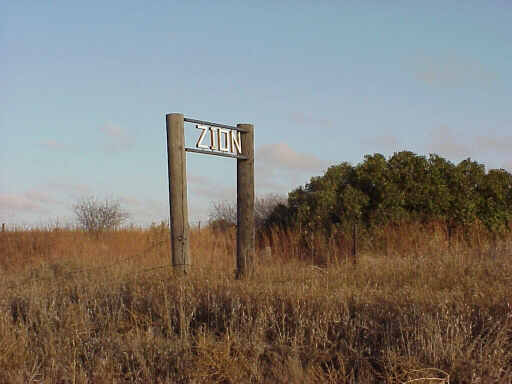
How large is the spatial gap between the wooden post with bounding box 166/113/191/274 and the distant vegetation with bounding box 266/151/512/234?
16.7 feet

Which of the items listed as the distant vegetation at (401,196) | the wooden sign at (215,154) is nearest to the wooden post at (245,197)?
the wooden sign at (215,154)

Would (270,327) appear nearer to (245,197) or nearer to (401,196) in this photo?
(245,197)

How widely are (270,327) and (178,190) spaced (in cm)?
385

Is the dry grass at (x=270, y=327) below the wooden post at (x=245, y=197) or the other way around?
below

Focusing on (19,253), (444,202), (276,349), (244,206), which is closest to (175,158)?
(244,206)

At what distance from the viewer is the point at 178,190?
908 centimetres

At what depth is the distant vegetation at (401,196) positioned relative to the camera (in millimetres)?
14528

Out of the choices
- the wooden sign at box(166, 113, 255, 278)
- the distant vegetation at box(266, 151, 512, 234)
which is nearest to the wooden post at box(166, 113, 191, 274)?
the wooden sign at box(166, 113, 255, 278)

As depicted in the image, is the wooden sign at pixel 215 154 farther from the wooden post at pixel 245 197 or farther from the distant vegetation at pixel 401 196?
the distant vegetation at pixel 401 196

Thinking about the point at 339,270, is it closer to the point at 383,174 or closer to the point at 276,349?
the point at 276,349

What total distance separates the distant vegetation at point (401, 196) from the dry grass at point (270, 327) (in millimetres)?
4732

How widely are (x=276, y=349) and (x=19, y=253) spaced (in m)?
10.2

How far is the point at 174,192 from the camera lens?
9070 mm

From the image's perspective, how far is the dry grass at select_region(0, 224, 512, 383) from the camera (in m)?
4.97
